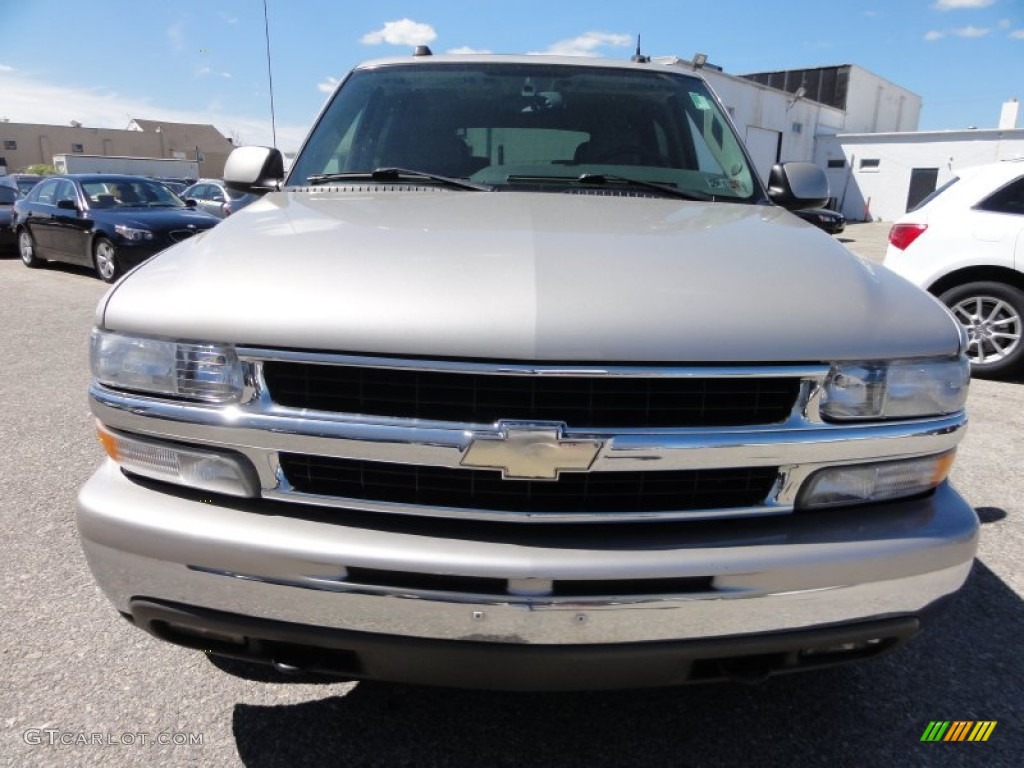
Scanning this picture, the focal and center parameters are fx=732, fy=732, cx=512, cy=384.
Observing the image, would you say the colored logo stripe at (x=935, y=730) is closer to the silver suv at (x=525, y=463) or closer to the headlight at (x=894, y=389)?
the silver suv at (x=525, y=463)

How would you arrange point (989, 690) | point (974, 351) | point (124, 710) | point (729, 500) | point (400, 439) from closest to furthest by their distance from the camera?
point (400, 439), point (729, 500), point (124, 710), point (989, 690), point (974, 351)

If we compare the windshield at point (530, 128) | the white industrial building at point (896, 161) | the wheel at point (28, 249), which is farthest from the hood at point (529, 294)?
the white industrial building at point (896, 161)

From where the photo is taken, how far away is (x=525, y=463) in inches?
60.7

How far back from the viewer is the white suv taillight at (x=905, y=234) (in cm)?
635

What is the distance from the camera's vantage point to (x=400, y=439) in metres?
1.56

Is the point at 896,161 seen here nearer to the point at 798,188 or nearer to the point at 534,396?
the point at 798,188

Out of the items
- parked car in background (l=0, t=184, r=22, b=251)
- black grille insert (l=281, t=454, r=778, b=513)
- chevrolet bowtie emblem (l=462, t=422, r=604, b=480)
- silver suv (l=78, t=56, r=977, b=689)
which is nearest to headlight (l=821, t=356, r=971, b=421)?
silver suv (l=78, t=56, r=977, b=689)

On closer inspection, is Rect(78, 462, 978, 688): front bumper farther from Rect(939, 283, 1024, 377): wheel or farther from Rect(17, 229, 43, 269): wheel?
Rect(17, 229, 43, 269): wheel

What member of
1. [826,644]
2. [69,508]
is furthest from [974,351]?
[69,508]

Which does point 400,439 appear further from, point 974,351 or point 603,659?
point 974,351

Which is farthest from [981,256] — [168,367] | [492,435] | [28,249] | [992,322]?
[28,249]

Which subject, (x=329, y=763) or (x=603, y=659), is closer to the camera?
(x=603, y=659)

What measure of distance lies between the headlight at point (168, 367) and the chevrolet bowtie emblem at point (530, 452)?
1.87 feet

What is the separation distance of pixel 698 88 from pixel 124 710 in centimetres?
324
